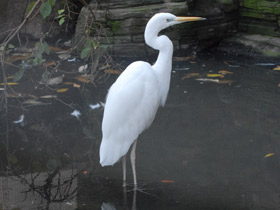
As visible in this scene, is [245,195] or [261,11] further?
[261,11]

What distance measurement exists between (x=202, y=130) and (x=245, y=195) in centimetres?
126

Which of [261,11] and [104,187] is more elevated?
[261,11]

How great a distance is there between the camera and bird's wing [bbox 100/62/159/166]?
3.80 m

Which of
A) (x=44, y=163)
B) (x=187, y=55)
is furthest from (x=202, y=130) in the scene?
(x=187, y=55)

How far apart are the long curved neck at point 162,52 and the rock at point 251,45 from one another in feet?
10.9

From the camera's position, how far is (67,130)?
493cm

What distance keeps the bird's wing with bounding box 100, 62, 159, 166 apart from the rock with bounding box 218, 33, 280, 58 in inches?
143

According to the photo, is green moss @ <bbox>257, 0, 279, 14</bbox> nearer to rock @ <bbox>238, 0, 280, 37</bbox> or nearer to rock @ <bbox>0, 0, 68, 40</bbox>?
rock @ <bbox>238, 0, 280, 37</bbox>

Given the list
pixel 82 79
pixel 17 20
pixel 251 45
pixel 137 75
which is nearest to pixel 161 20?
pixel 137 75

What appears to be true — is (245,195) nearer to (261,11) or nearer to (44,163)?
(44,163)

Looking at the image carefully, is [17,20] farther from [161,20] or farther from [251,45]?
[161,20]

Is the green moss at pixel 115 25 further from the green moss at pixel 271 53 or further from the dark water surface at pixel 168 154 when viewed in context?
the green moss at pixel 271 53

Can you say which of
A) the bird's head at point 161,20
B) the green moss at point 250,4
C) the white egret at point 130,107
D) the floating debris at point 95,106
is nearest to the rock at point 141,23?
the green moss at point 250,4

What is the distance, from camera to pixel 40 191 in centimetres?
380
